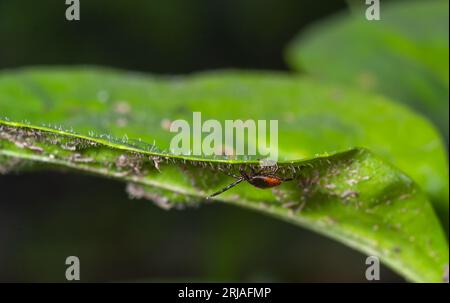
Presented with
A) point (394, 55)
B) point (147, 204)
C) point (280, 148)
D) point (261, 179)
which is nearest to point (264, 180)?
point (261, 179)

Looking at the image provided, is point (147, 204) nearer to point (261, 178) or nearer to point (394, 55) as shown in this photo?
point (394, 55)

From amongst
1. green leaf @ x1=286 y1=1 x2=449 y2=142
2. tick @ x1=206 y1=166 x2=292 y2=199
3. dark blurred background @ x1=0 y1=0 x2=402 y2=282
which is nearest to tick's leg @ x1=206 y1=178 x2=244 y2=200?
tick @ x1=206 y1=166 x2=292 y2=199

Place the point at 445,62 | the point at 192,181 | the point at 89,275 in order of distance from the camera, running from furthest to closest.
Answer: the point at 89,275, the point at 445,62, the point at 192,181

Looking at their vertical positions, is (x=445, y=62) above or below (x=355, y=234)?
above

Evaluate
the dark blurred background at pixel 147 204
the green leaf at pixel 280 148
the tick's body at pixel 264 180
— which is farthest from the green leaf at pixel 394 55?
the dark blurred background at pixel 147 204
